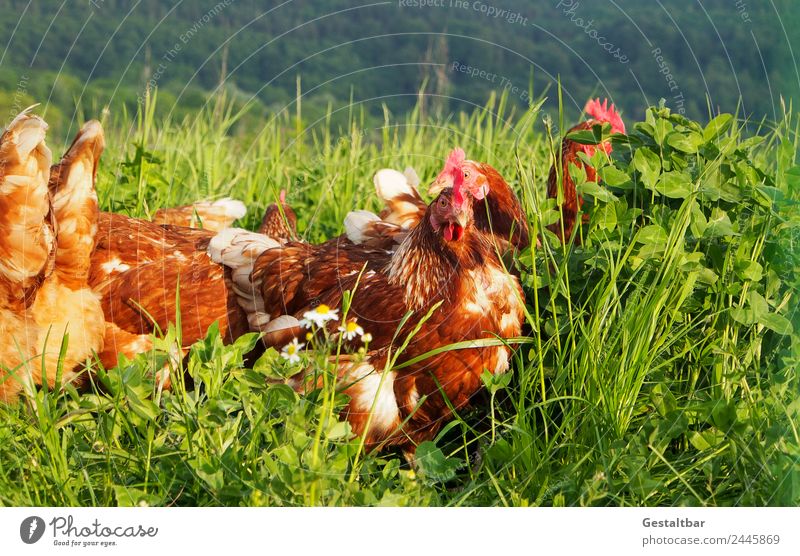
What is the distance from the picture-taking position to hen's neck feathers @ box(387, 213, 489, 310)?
2453 mm

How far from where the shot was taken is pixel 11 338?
258 centimetres

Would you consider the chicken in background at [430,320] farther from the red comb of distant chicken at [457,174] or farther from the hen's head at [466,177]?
the hen's head at [466,177]

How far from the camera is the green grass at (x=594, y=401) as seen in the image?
203cm

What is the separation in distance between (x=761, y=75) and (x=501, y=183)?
94 cm

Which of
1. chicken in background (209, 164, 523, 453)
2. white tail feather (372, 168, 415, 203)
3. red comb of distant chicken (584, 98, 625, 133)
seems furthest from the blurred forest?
chicken in background (209, 164, 523, 453)

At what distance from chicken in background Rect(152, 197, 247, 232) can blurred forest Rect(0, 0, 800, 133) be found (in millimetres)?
553

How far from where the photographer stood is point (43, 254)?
2.49 m

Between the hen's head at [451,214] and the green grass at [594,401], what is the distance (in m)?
0.20

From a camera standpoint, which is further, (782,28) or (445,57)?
(445,57)

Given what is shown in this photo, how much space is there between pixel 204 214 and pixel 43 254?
117 cm
